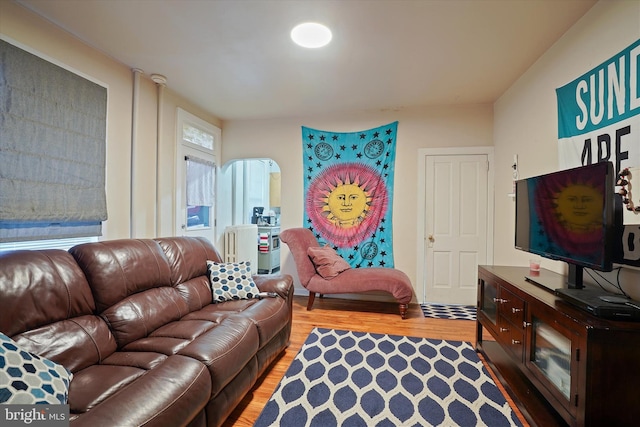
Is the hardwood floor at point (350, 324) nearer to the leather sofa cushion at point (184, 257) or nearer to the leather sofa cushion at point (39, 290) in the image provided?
the leather sofa cushion at point (184, 257)

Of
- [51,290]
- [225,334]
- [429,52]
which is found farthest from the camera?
[429,52]

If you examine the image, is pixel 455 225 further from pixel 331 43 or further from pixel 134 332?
pixel 134 332

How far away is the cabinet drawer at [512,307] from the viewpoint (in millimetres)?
1851

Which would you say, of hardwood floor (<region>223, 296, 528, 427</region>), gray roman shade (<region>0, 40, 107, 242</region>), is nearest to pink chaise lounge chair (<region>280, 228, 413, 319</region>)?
hardwood floor (<region>223, 296, 528, 427</region>)

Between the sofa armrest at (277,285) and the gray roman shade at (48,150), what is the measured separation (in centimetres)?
148

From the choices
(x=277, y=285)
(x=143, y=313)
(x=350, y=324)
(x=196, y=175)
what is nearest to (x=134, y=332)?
(x=143, y=313)

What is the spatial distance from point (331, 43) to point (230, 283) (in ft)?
7.13

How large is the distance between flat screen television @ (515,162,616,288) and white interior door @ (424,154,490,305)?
146 cm

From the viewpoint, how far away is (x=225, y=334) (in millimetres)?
1662

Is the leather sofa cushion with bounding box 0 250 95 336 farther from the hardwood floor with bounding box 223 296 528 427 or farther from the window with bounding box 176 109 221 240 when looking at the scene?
the window with bounding box 176 109 221 240

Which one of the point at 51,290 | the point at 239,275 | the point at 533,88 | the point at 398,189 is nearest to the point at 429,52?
the point at 533,88

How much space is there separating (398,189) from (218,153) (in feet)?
8.81

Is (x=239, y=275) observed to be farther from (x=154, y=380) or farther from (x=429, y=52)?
(x=429, y=52)

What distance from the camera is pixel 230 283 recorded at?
2.47 metres
